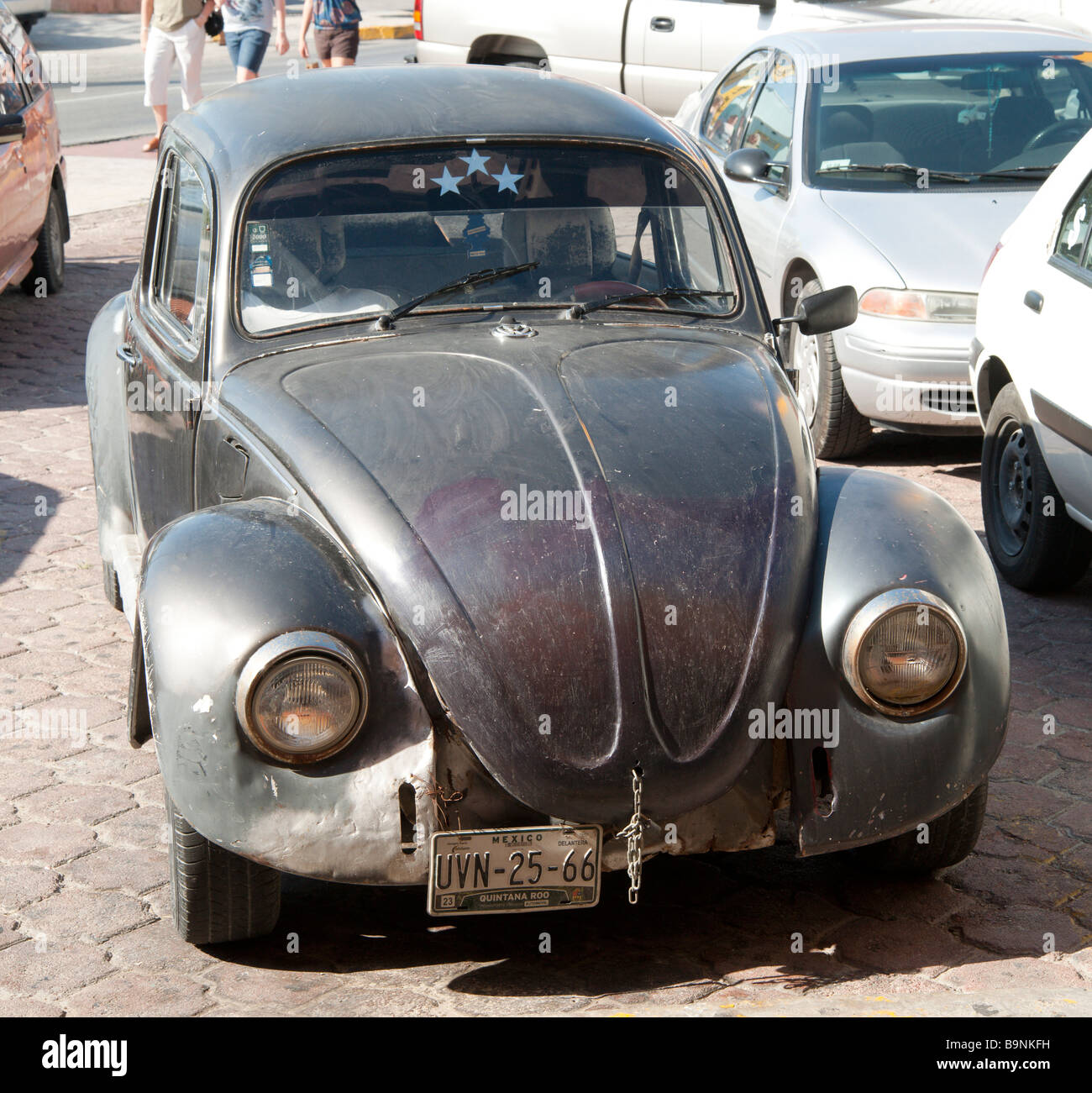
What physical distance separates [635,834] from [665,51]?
37.3ft

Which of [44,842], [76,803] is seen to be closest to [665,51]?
[76,803]

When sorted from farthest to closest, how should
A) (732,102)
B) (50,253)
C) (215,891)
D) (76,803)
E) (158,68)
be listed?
(158,68), (50,253), (732,102), (76,803), (215,891)

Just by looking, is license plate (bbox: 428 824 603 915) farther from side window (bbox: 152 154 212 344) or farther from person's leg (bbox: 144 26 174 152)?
person's leg (bbox: 144 26 174 152)

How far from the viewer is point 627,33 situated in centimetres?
1367

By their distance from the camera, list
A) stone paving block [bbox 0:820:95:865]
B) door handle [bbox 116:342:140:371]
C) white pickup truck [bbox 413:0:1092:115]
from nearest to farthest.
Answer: stone paving block [bbox 0:820:95:865]
door handle [bbox 116:342:140:371]
white pickup truck [bbox 413:0:1092:115]

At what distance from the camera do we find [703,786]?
334cm

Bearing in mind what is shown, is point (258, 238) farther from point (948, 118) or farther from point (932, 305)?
point (948, 118)

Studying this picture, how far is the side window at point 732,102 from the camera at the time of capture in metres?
8.87

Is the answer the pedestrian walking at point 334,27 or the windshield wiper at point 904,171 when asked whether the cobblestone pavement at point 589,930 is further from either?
the pedestrian walking at point 334,27

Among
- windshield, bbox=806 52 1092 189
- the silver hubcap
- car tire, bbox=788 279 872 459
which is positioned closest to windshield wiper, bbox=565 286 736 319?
car tire, bbox=788 279 872 459

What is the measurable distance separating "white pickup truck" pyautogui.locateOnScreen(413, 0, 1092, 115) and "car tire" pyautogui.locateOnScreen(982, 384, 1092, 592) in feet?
23.2

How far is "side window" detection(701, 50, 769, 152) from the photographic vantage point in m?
8.87

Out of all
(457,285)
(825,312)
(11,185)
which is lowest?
(11,185)
